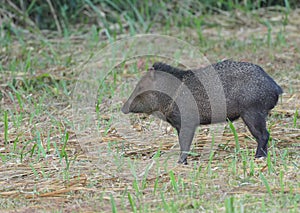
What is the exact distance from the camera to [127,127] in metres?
6.25

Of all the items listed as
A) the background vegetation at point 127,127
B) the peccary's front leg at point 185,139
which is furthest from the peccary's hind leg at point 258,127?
the peccary's front leg at point 185,139

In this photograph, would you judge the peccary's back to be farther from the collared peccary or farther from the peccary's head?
the peccary's head

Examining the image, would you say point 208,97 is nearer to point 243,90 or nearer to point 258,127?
point 243,90

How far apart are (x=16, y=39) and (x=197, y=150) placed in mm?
4975

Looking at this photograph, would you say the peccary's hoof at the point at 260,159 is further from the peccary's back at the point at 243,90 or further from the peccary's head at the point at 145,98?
the peccary's head at the point at 145,98

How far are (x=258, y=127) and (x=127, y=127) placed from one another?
1603 millimetres

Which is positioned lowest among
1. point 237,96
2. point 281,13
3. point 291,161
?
point 281,13

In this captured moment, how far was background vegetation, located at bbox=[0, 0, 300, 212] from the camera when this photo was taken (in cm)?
431

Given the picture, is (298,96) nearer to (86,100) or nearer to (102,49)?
(86,100)

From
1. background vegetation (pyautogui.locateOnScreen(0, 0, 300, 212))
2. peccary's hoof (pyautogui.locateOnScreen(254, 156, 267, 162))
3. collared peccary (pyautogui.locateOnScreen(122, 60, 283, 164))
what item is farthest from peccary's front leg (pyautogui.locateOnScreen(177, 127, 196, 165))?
peccary's hoof (pyautogui.locateOnScreen(254, 156, 267, 162))

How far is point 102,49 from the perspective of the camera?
8977 millimetres

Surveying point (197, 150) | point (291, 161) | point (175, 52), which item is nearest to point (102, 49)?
point (175, 52)

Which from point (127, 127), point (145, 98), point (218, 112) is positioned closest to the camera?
point (218, 112)

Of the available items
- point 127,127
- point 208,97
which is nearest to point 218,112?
point 208,97
